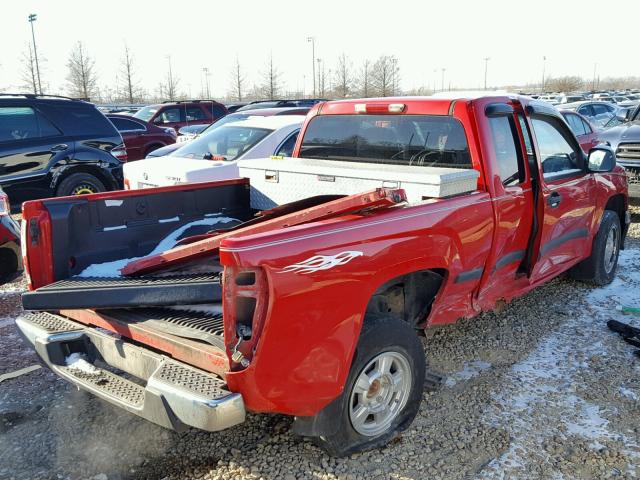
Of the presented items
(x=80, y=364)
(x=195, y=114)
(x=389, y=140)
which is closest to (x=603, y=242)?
(x=389, y=140)

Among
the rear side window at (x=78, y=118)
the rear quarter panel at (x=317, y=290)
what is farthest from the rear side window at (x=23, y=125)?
the rear quarter panel at (x=317, y=290)

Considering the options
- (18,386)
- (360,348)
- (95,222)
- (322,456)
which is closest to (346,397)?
(360,348)

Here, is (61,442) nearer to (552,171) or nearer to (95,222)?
(95,222)

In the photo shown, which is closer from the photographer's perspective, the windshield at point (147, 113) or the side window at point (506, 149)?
the side window at point (506, 149)

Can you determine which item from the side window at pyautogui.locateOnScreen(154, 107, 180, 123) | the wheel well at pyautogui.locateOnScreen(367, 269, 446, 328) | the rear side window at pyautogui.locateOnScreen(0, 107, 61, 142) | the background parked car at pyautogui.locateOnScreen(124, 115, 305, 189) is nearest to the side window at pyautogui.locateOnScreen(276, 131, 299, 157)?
the background parked car at pyautogui.locateOnScreen(124, 115, 305, 189)

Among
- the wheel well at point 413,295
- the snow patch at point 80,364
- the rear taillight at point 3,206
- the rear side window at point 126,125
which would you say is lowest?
the snow patch at point 80,364

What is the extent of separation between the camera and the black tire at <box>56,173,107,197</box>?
905 centimetres

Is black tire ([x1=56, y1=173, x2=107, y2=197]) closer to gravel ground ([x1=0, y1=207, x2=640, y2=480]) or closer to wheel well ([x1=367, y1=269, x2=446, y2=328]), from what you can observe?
gravel ground ([x1=0, y1=207, x2=640, y2=480])

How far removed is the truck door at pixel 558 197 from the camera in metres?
4.57

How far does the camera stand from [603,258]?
6.03 m

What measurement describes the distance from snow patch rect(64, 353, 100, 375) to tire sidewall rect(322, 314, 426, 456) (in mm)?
1311

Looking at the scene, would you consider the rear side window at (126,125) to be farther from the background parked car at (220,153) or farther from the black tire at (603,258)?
the black tire at (603,258)

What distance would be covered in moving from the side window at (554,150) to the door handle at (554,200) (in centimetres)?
16

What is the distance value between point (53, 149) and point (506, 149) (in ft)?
23.7
